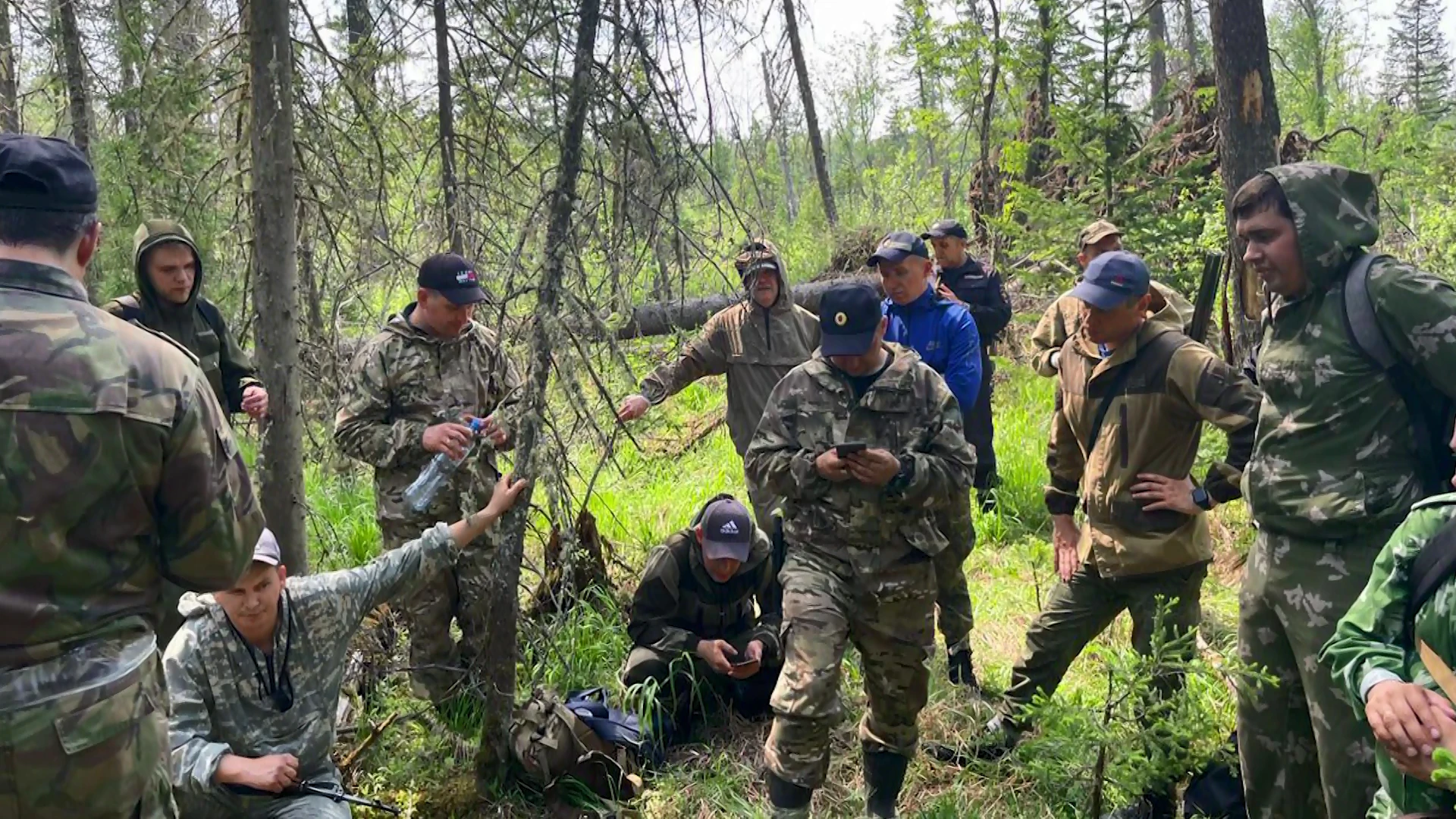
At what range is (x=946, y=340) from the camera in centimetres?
516

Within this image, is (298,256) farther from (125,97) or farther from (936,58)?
(936,58)

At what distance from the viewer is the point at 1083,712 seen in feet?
9.47

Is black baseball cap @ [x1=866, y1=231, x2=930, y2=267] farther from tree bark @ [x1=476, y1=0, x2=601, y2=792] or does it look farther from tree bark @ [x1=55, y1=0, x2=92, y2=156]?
tree bark @ [x1=55, y1=0, x2=92, y2=156]

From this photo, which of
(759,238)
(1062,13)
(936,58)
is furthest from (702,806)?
(936,58)

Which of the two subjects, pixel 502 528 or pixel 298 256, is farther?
pixel 298 256

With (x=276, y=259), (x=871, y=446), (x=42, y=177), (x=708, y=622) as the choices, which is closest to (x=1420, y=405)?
(x=871, y=446)

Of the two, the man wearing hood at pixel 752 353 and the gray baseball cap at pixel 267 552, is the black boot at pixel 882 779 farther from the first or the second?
the gray baseball cap at pixel 267 552

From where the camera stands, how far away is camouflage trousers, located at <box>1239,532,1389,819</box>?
2699mm

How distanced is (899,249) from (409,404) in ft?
8.45

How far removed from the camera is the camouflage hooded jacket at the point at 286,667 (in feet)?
9.89

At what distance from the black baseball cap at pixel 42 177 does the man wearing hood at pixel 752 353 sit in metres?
3.35

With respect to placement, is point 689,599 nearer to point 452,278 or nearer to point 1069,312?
point 452,278

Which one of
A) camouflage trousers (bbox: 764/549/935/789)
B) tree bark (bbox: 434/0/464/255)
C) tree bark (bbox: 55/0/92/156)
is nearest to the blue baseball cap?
camouflage trousers (bbox: 764/549/935/789)

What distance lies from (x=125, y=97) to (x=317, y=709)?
303 cm
